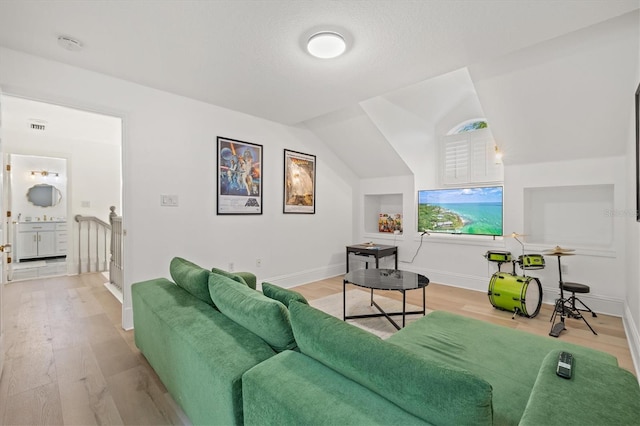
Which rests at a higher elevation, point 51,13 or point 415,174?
point 51,13

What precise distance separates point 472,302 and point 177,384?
3505 mm

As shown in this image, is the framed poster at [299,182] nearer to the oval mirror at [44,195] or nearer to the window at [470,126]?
the window at [470,126]

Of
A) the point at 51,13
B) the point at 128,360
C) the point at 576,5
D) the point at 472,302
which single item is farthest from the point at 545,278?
the point at 51,13

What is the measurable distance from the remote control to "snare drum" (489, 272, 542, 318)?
221cm

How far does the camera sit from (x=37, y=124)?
4.66 m

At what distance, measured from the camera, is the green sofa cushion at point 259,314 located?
128 centimetres

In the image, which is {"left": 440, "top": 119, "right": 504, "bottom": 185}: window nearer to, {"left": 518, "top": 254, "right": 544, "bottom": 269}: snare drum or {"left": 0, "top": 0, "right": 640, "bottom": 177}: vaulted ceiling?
{"left": 0, "top": 0, "right": 640, "bottom": 177}: vaulted ceiling

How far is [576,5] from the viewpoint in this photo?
72.0 inches

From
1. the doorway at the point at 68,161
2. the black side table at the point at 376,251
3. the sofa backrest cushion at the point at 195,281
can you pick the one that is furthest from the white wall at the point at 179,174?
the doorway at the point at 68,161

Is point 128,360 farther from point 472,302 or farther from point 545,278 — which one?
point 545,278

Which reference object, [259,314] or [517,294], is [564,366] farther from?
[517,294]

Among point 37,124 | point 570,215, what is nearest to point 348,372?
point 570,215

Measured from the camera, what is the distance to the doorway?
4.47 metres

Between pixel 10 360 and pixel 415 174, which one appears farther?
pixel 415 174
